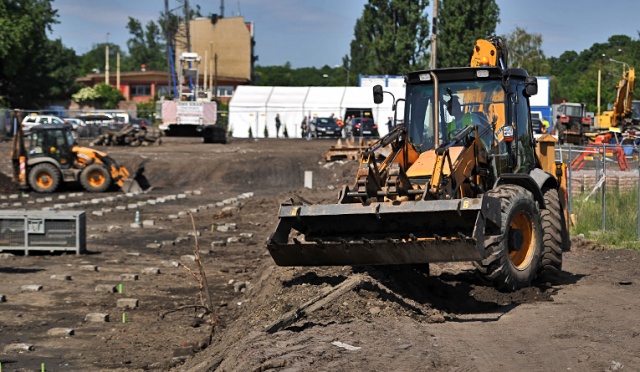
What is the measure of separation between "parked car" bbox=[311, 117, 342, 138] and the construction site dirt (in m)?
38.3

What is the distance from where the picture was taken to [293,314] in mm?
9609

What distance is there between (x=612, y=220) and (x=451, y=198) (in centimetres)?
966

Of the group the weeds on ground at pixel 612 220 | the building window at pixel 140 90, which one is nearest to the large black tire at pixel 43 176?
the weeds on ground at pixel 612 220

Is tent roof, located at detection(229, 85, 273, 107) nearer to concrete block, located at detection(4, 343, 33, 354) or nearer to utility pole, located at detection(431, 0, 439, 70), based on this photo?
utility pole, located at detection(431, 0, 439, 70)

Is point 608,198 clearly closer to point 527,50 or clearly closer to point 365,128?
point 365,128

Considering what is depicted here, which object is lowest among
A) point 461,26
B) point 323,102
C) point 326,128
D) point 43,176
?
point 43,176

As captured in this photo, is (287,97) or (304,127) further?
(287,97)

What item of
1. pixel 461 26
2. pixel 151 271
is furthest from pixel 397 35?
pixel 151 271

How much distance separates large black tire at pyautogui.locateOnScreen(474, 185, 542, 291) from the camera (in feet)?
36.1

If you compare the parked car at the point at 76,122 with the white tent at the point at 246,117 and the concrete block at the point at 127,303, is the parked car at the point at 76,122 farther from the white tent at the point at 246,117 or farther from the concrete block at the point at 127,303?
the concrete block at the point at 127,303

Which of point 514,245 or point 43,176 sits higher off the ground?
point 514,245

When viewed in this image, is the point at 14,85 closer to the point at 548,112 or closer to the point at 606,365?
the point at 548,112

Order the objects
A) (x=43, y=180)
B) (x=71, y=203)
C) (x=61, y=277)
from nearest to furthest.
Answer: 1. (x=61, y=277)
2. (x=71, y=203)
3. (x=43, y=180)

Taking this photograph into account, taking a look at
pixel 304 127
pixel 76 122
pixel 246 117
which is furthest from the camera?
pixel 246 117
